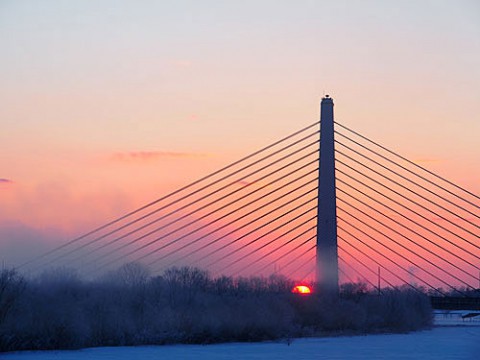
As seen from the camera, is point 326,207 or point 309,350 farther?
point 326,207

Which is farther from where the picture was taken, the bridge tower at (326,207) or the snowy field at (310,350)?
the bridge tower at (326,207)

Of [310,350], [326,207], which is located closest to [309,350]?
[310,350]

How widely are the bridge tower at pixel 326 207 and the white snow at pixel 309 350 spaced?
2629 mm

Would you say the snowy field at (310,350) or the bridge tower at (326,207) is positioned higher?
the bridge tower at (326,207)

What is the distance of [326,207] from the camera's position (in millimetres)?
37375

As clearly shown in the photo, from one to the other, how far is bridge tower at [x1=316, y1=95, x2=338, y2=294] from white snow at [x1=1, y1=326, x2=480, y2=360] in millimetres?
2629

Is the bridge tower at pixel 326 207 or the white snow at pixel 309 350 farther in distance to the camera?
the bridge tower at pixel 326 207

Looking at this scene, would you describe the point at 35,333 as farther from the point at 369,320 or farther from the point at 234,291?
the point at 369,320

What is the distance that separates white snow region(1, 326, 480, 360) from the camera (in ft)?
91.9

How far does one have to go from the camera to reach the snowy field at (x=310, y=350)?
91.9 ft

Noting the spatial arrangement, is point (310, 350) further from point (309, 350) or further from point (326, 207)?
point (326, 207)

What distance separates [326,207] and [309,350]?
8.40 metres

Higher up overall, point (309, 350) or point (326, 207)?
point (326, 207)

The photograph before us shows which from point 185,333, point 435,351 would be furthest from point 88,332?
point 435,351
